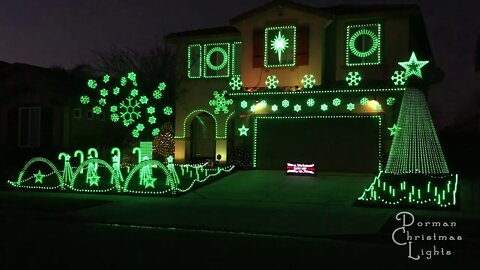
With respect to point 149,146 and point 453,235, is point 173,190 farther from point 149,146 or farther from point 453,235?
point 453,235

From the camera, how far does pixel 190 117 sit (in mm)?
26375

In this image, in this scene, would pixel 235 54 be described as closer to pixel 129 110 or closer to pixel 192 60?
pixel 192 60

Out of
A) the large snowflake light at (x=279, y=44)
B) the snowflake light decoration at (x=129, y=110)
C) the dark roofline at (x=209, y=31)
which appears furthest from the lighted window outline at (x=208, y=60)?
the snowflake light decoration at (x=129, y=110)

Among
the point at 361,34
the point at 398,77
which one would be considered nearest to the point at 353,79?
the point at 398,77

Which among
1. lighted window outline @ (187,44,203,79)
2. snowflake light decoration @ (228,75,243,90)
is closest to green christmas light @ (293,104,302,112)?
snowflake light decoration @ (228,75,243,90)

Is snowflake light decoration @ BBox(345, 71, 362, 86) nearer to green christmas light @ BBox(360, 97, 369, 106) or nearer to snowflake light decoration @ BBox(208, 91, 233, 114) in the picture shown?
green christmas light @ BBox(360, 97, 369, 106)

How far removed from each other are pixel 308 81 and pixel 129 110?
750 centimetres

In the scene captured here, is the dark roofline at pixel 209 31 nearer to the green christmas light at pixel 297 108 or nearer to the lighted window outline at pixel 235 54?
the lighted window outline at pixel 235 54

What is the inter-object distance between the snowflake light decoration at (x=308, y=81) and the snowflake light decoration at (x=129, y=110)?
686 cm

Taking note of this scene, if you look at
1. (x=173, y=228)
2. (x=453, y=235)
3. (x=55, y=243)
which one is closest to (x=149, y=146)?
(x=173, y=228)

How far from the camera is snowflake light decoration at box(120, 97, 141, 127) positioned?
24.1m

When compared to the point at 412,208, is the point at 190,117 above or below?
above

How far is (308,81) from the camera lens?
2286 centimetres

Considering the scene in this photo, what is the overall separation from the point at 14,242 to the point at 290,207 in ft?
24.0
